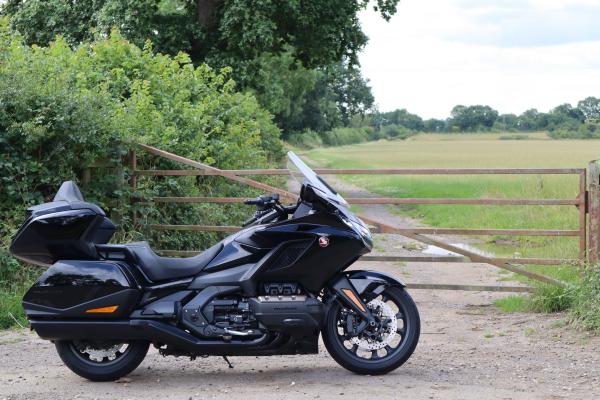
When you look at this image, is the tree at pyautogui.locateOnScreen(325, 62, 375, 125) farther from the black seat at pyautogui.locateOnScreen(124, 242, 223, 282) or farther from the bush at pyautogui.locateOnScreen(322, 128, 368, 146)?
the black seat at pyautogui.locateOnScreen(124, 242, 223, 282)

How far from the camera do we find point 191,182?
1319cm

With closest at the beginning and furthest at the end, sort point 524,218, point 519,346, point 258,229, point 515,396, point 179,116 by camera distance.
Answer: point 515,396 → point 258,229 → point 519,346 → point 179,116 → point 524,218

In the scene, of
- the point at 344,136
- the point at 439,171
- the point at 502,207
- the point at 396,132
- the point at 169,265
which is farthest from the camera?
the point at 344,136

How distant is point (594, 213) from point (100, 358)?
223 inches

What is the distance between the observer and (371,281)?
7070 millimetres

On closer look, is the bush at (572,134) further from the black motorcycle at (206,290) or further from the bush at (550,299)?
the black motorcycle at (206,290)

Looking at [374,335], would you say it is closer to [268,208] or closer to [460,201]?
[268,208]

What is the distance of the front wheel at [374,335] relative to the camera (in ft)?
23.1

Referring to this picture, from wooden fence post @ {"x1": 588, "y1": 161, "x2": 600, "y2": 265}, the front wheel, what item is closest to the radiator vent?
the front wheel

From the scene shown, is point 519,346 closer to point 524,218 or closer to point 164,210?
point 164,210

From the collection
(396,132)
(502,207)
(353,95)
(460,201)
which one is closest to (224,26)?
(502,207)

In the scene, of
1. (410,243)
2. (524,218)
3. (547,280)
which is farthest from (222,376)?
(524,218)

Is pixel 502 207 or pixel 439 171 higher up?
pixel 439 171

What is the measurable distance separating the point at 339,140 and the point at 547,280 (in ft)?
322
